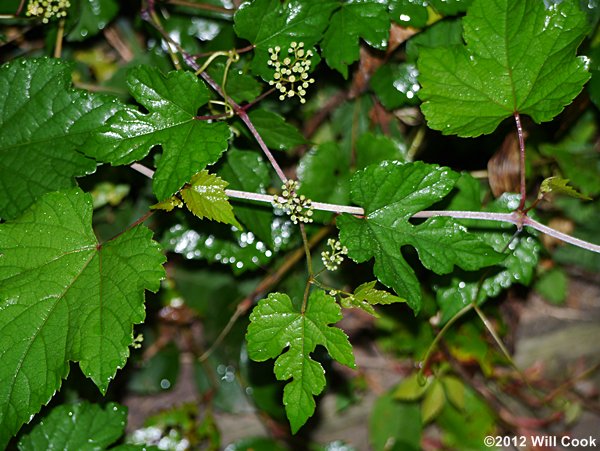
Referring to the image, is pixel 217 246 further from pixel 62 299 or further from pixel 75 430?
pixel 75 430

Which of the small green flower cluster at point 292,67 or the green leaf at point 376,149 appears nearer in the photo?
the small green flower cluster at point 292,67

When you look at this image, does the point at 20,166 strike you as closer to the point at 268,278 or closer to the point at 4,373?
the point at 4,373

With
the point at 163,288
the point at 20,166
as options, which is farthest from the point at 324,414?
the point at 20,166

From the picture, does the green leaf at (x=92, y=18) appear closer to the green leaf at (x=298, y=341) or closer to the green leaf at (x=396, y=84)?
the green leaf at (x=396, y=84)

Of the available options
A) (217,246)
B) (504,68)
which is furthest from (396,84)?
(217,246)

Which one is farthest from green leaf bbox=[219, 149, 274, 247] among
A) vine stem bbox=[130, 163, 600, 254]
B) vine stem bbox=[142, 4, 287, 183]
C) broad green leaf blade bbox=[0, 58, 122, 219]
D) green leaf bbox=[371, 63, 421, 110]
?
green leaf bbox=[371, 63, 421, 110]

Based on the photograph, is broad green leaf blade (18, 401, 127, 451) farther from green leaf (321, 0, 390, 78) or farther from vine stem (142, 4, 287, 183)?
green leaf (321, 0, 390, 78)

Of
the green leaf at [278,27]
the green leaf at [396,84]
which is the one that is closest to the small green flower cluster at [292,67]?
the green leaf at [278,27]

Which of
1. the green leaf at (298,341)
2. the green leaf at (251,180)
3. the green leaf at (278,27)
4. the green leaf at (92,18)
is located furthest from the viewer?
the green leaf at (92,18)
